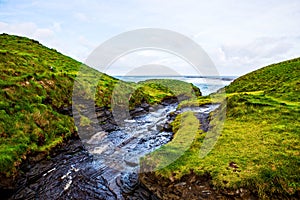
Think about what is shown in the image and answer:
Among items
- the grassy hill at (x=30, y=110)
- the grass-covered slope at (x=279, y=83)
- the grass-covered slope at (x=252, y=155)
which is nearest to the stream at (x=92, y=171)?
the grassy hill at (x=30, y=110)

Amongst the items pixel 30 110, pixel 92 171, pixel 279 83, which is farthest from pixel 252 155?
pixel 279 83

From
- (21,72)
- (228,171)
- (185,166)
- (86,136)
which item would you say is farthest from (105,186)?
(21,72)

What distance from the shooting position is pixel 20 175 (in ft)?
45.1

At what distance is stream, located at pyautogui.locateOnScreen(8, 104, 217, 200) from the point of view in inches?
492

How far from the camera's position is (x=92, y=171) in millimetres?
15406

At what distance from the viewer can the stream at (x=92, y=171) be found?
41.0 feet

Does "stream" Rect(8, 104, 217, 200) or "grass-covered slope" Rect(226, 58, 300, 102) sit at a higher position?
"grass-covered slope" Rect(226, 58, 300, 102)

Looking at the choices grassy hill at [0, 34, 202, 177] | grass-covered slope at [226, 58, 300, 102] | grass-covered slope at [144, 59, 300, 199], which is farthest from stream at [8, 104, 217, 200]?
grass-covered slope at [226, 58, 300, 102]

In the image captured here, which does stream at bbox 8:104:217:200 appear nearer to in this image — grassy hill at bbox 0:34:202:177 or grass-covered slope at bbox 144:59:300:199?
grassy hill at bbox 0:34:202:177

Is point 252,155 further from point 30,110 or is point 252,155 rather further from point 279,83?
point 279,83

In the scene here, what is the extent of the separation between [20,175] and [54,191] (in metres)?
2.92

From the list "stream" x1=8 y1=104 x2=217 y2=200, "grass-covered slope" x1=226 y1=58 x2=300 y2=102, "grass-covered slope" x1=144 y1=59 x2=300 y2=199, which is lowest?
"stream" x1=8 y1=104 x2=217 y2=200

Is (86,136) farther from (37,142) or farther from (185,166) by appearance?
(185,166)

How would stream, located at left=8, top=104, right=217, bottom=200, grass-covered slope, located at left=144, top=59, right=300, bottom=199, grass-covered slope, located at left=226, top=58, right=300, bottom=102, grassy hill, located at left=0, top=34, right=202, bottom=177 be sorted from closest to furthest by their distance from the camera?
grass-covered slope, located at left=144, top=59, right=300, bottom=199 < stream, located at left=8, top=104, right=217, bottom=200 < grassy hill, located at left=0, top=34, right=202, bottom=177 < grass-covered slope, located at left=226, top=58, right=300, bottom=102
